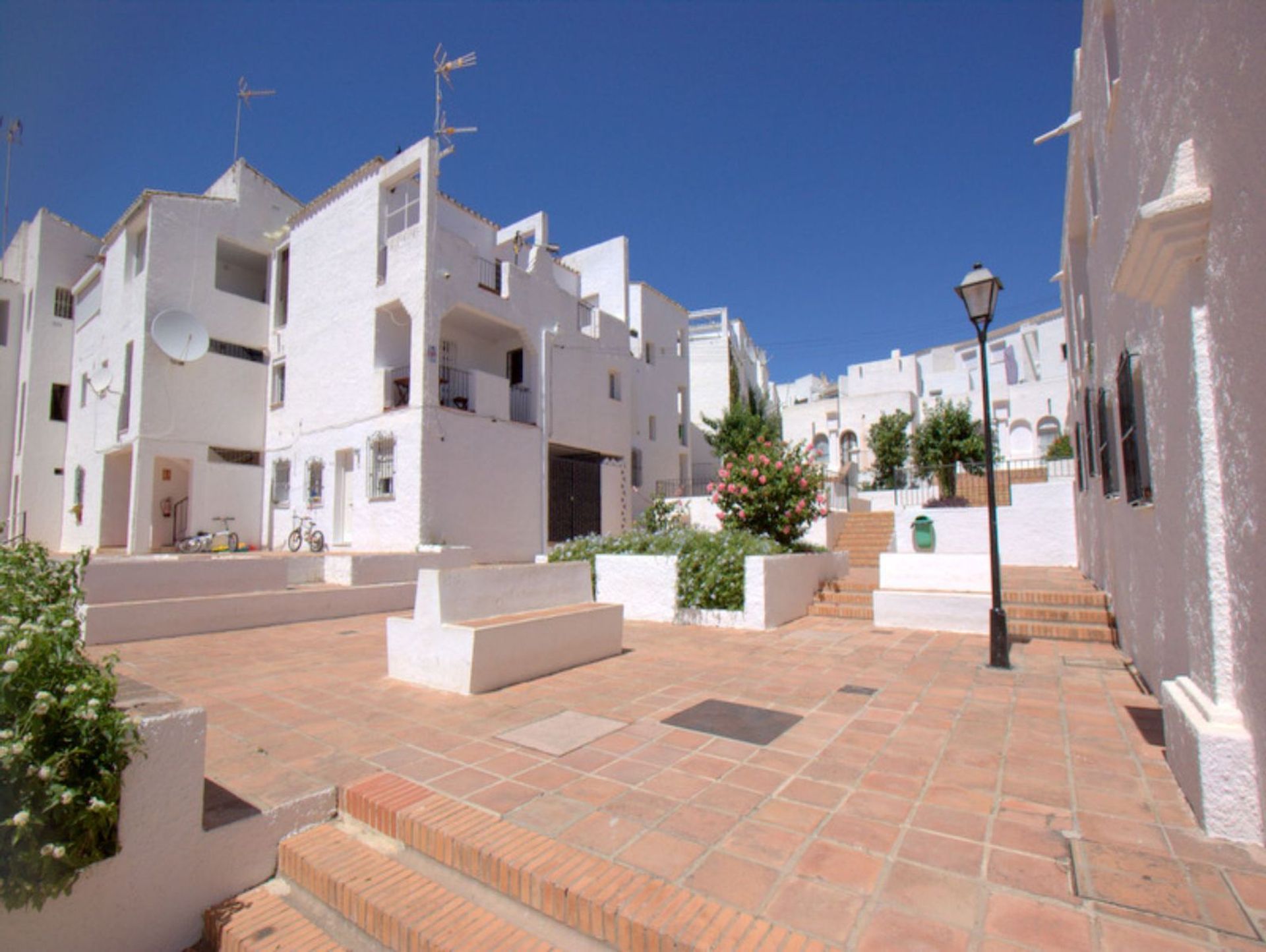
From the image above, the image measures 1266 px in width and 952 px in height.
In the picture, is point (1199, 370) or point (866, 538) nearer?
point (1199, 370)

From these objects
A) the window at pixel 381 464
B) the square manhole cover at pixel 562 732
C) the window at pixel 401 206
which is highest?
the window at pixel 401 206

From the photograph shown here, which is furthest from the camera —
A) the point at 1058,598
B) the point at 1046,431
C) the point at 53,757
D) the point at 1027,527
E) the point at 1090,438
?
the point at 1046,431

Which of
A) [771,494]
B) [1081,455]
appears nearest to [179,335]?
[771,494]

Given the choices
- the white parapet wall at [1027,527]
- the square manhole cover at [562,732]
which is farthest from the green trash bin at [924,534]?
the square manhole cover at [562,732]

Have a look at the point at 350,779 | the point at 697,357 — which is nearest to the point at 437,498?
the point at 350,779

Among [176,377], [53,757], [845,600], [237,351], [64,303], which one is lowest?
[845,600]

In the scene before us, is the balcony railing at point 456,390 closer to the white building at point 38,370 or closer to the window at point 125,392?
the window at point 125,392

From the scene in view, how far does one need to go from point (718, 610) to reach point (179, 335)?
51.7ft

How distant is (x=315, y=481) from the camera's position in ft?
53.9

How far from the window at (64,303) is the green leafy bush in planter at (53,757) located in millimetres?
25610

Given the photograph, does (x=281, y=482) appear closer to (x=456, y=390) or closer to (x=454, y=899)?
(x=456, y=390)

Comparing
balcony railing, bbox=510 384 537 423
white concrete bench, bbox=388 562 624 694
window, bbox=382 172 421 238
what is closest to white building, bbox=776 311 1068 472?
balcony railing, bbox=510 384 537 423

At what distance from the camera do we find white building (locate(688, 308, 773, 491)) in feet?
94.1

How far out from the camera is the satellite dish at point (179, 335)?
51.5 feet
